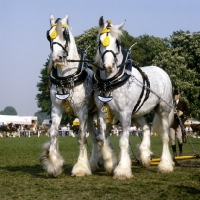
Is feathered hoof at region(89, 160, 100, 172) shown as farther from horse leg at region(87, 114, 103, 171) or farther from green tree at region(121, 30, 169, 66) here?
green tree at region(121, 30, 169, 66)

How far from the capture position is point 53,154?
1241 cm

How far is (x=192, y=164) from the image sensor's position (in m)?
15.1

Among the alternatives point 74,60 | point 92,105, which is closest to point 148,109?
point 92,105

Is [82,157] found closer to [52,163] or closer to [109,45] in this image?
[52,163]

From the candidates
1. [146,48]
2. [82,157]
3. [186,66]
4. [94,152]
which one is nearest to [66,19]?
[82,157]

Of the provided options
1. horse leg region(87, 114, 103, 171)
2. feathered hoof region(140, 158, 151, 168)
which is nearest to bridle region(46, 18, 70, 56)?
horse leg region(87, 114, 103, 171)

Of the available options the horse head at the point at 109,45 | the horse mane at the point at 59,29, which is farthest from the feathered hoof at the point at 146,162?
the horse mane at the point at 59,29

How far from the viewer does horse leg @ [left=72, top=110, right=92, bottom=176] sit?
12461 mm

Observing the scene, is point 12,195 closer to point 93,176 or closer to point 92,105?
point 93,176

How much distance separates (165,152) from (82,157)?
243 cm

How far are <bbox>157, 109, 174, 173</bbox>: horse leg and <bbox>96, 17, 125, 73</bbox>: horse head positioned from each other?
279 cm

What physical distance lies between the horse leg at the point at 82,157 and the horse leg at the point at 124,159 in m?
0.84

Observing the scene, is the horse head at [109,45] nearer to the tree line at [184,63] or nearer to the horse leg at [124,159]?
the horse leg at [124,159]

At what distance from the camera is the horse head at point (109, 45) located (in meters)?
12.0
